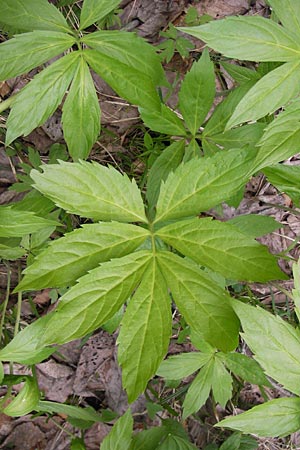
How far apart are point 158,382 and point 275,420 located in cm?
105

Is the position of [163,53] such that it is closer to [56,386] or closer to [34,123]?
[34,123]

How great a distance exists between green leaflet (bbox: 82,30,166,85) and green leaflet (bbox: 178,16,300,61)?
21cm

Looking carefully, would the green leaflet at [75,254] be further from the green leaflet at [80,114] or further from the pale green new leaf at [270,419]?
the pale green new leaf at [270,419]

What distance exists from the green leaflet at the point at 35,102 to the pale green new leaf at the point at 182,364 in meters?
0.94

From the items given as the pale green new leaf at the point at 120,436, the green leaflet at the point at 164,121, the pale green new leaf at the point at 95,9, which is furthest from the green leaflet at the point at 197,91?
the pale green new leaf at the point at 120,436

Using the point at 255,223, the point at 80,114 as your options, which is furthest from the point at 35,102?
the point at 255,223

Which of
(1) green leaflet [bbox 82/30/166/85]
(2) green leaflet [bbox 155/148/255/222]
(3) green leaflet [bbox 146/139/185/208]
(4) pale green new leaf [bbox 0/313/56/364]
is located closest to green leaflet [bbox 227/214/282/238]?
(3) green leaflet [bbox 146/139/185/208]

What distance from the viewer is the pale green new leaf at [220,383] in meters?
1.68

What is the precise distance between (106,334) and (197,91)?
3.93 ft

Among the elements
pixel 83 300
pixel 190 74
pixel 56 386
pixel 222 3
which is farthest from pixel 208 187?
pixel 222 3

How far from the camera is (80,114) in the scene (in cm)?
123

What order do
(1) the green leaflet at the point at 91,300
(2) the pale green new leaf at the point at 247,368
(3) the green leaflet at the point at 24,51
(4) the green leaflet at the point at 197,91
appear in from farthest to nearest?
1. (2) the pale green new leaf at the point at 247,368
2. (4) the green leaflet at the point at 197,91
3. (3) the green leaflet at the point at 24,51
4. (1) the green leaflet at the point at 91,300

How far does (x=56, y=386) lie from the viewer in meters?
2.14

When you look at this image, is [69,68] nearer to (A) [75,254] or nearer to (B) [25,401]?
(A) [75,254]
